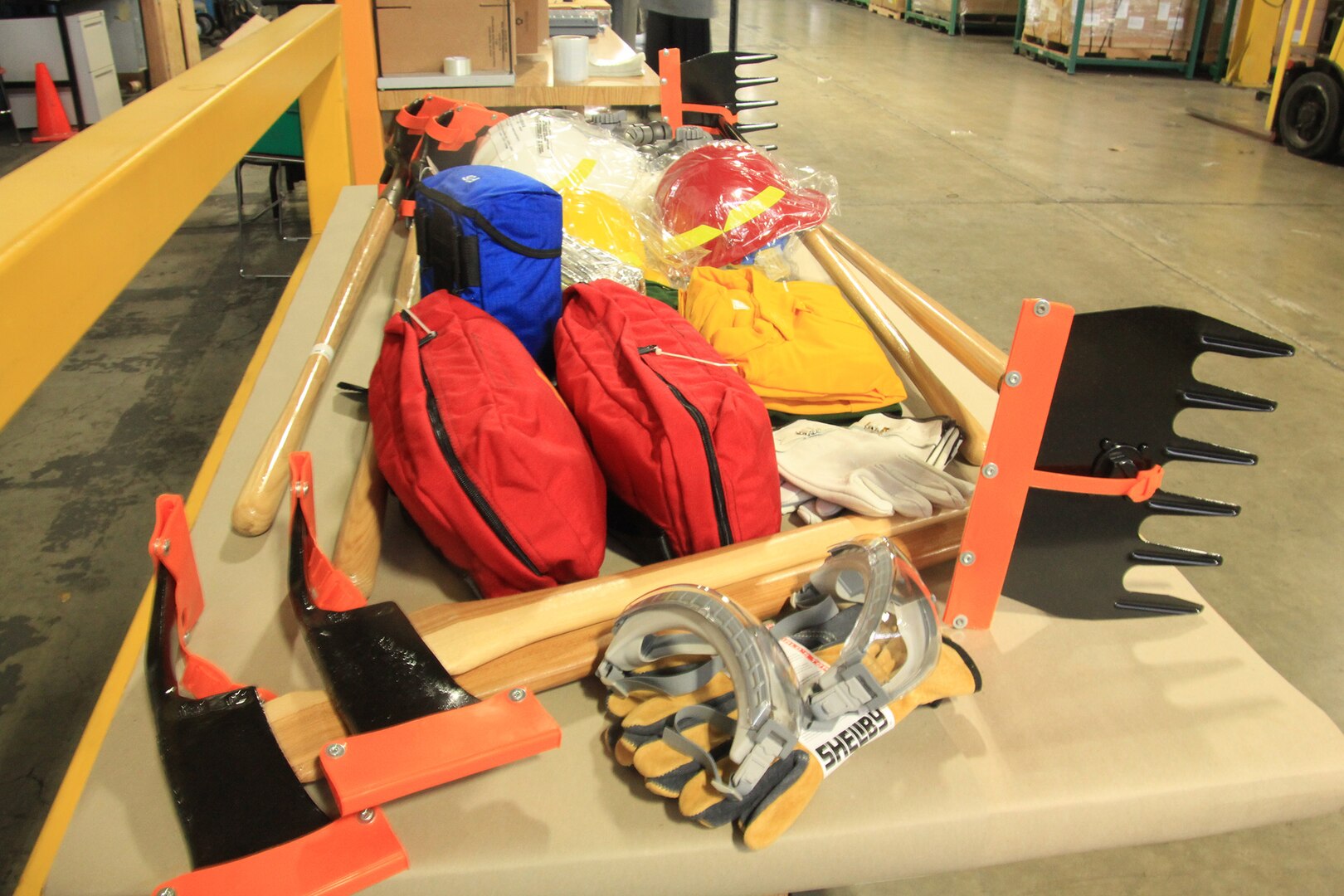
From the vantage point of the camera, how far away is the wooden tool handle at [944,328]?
136 cm

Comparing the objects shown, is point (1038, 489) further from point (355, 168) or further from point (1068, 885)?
point (355, 168)

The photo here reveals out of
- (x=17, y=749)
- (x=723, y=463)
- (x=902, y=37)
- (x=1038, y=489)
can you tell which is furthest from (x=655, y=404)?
(x=902, y=37)

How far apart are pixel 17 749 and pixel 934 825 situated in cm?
171

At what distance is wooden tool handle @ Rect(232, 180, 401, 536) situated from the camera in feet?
3.50

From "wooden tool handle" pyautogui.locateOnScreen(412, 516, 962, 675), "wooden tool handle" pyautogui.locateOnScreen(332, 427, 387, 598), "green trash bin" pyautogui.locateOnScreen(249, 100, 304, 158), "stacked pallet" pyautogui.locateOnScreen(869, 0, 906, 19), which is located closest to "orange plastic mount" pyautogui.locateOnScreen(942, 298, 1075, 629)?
"wooden tool handle" pyautogui.locateOnScreen(412, 516, 962, 675)

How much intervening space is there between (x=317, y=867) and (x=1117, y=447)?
2.52ft

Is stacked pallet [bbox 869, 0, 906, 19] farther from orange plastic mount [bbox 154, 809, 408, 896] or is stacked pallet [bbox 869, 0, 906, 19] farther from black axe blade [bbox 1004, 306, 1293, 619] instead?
orange plastic mount [bbox 154, 809, 408, 896]

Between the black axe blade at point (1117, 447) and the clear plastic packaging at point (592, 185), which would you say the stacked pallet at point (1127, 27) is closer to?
the clear plastic packaging at point (592, 185)

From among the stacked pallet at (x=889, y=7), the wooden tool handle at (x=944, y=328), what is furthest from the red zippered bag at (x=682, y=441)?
the stacked pallet at (x=889, y=7)

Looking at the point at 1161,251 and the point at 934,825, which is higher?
the point at 934,825

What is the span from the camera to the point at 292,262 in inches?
151

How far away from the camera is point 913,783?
78cm

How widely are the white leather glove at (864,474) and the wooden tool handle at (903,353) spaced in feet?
0.24

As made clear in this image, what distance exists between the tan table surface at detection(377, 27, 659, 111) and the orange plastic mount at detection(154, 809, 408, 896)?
228 centimetres
